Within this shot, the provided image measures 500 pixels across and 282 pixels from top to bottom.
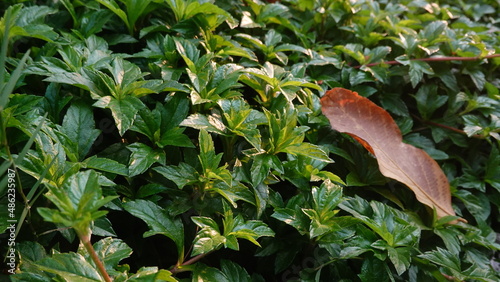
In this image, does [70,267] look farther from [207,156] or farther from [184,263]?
[207,156]

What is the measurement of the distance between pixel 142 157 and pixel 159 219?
181 millimetres

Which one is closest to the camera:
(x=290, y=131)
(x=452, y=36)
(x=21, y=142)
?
(x=21, y=142)

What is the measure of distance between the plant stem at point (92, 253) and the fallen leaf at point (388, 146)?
91 cm

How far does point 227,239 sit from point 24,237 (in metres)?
0.52

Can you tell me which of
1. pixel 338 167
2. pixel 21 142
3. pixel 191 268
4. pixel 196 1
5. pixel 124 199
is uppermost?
pixel 196 1

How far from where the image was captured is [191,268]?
1184 millimetres

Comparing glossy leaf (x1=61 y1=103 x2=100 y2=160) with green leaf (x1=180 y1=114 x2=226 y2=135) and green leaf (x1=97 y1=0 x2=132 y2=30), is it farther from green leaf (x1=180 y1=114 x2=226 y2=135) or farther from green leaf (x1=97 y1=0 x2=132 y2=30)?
green leaf (x1=97 y1=0 x2=132 y2=30)

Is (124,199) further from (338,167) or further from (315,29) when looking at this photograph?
(315,29)

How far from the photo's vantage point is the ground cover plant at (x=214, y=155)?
3.71 feet

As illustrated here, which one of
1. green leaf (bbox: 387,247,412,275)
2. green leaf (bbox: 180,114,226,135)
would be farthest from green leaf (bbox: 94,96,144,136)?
green leaf (bbox: 387,247,412,275)

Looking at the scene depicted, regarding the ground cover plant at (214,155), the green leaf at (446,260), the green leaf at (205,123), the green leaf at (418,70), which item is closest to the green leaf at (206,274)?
the ground cover plant at (214,155)

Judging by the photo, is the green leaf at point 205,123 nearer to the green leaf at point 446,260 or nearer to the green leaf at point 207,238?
the green leaf at point 207,238

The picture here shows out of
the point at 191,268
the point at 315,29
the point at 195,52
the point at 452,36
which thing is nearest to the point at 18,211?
the point at 191,268

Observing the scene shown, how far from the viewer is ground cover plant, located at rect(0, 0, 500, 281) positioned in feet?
3.71
